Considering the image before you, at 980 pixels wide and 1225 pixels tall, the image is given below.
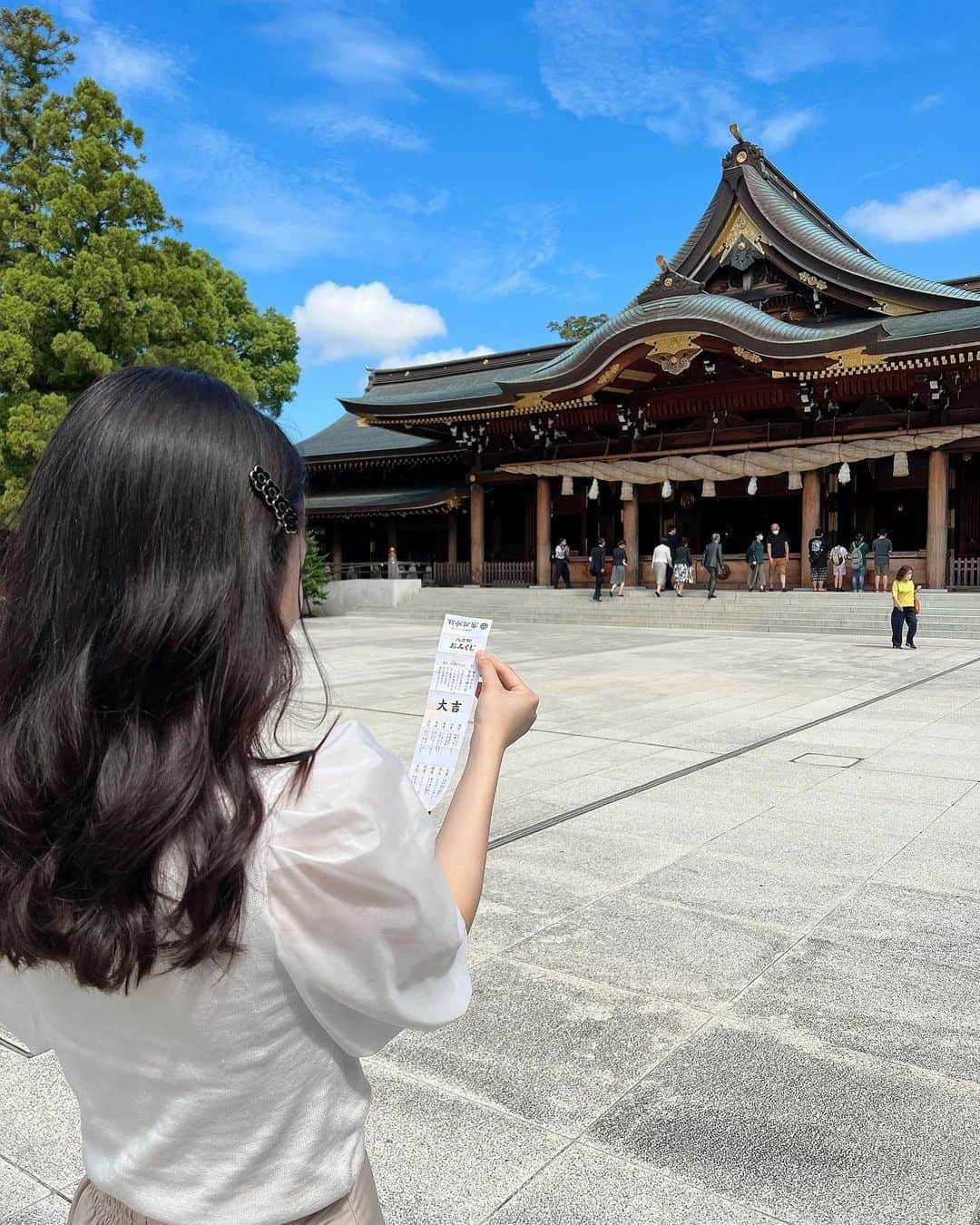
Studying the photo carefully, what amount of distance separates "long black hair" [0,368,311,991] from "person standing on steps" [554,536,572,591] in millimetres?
21427

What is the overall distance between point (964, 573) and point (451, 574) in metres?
12.5

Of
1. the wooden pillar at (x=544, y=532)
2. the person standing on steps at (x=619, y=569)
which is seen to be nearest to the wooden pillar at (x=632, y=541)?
the person standing on steps at (x=619, y=569)

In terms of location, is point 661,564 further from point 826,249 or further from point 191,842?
point 191,842

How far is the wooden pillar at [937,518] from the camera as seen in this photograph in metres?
17.7

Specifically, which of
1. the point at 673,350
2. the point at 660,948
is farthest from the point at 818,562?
the point at 660,948

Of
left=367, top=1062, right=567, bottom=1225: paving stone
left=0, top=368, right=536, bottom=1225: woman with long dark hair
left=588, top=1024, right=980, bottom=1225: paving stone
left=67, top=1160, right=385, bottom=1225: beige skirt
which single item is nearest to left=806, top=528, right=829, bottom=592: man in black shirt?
left=588, top=1024, right=980, bottom=1225: paving stone

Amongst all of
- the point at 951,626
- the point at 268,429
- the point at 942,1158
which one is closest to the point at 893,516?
the point at 951,626

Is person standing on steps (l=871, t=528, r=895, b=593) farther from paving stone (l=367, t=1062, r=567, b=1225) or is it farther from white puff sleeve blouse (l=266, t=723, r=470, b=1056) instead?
white puff sleeve blouse (l=266, t=723, r=470, b=1056)

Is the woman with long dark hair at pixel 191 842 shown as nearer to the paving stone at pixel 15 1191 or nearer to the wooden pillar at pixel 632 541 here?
the paving stone at pixel 15 1191

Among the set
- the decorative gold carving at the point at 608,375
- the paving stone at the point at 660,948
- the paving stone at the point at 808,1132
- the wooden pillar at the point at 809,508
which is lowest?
the paving stone at the point at 808,1132

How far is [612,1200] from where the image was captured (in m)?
1.86

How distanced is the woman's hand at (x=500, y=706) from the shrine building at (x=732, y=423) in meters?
17.0

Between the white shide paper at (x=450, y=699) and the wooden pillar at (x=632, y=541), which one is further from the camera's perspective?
the wooden pillar at (x=632, y=541)

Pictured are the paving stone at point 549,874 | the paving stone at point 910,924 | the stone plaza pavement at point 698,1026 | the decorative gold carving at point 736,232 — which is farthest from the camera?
the decorative gold carving at point 736,232
